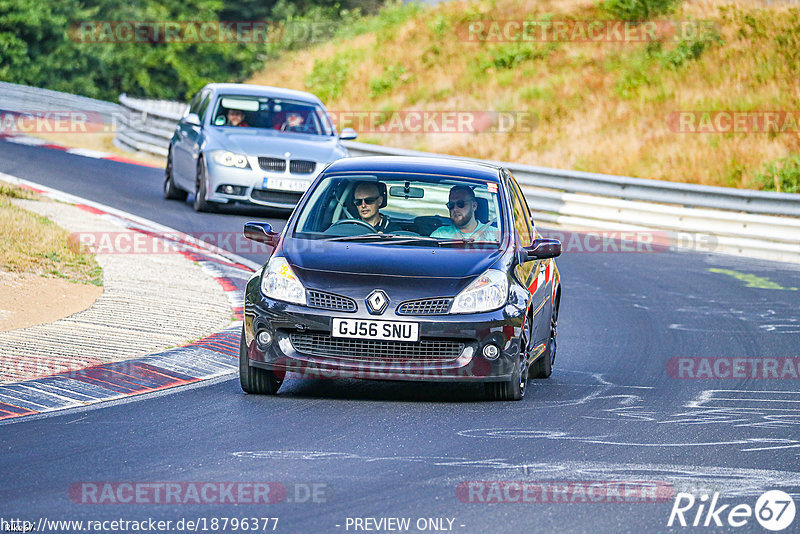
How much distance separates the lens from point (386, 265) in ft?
28.4

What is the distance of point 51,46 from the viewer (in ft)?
175

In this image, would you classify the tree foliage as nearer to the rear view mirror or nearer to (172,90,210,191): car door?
(172,90,210,191): car door

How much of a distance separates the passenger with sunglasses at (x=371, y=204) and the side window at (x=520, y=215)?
2.89 feet

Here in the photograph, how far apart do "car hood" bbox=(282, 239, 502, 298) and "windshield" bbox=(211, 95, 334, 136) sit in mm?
10549

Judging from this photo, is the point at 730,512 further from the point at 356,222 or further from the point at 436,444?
the point at 356,222

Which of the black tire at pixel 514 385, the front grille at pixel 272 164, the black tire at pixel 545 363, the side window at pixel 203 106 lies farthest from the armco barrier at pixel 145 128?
the black tire at pixel 514 385

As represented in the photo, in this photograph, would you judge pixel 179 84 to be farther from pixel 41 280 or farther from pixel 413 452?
pixel 413 452

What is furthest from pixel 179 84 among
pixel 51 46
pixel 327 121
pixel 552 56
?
pixel 327 121

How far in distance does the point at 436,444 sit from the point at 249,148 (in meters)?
11.5

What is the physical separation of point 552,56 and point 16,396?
33.1 meters

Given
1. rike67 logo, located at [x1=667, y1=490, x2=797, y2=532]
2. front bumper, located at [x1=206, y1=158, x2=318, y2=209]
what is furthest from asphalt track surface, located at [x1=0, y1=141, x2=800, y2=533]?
front bumper, located at [x1=206, y1=158, x2=318, y2=209]

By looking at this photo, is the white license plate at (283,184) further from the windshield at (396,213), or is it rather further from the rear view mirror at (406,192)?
the rear view mirror at (406,192)

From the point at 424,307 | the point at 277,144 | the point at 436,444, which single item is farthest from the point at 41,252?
the point at 436,444

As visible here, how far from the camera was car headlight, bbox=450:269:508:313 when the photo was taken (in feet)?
28.0
